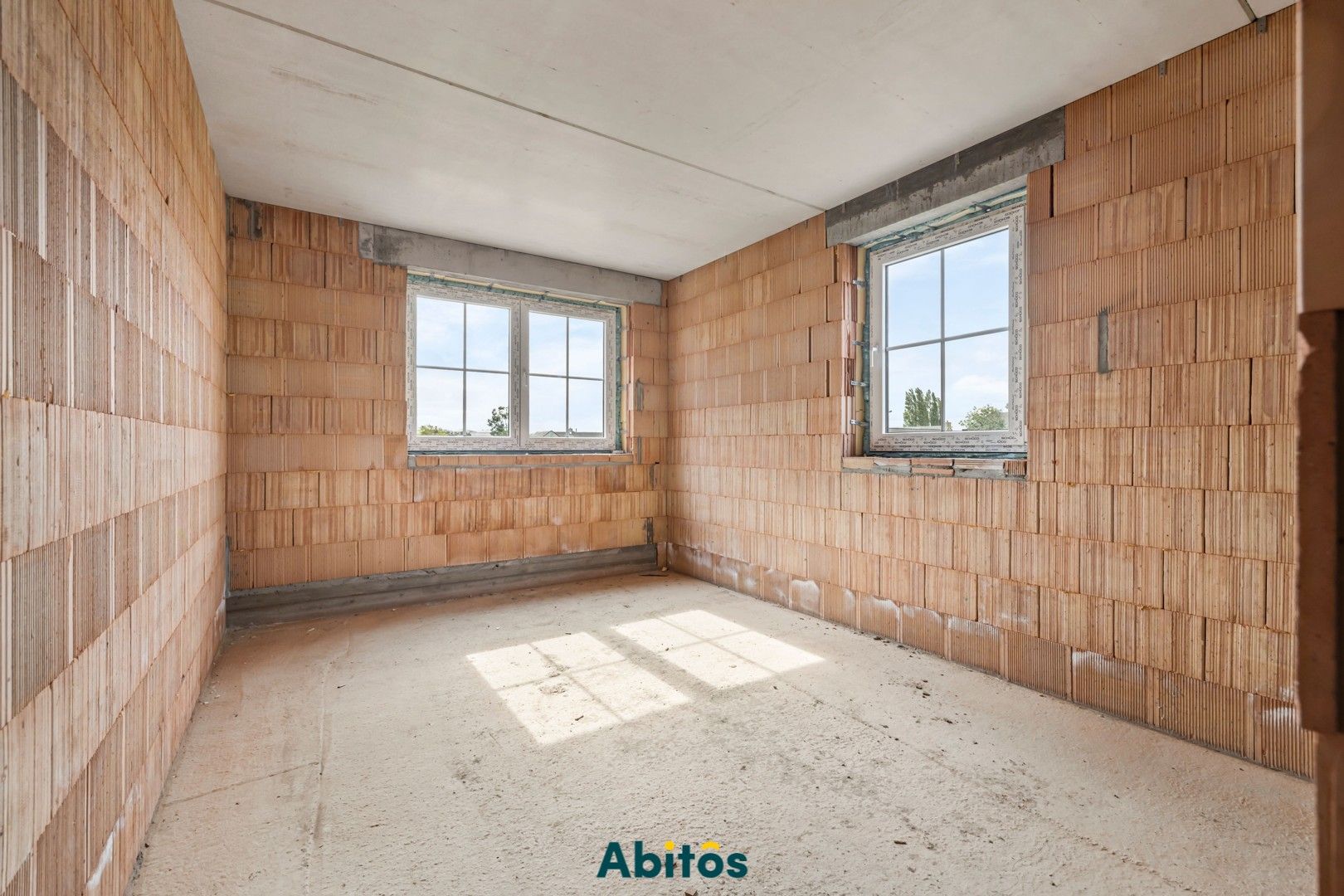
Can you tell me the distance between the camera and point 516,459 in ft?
15.4

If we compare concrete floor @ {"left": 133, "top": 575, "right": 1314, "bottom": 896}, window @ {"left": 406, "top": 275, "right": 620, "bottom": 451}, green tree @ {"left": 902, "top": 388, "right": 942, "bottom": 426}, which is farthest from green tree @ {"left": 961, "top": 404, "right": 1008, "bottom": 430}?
window @ {"left": 406, "top": 275, "right": 620, "bottom": 451}

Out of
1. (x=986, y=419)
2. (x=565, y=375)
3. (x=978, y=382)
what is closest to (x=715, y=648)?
(x=986, y=419)

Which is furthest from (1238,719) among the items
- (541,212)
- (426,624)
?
(541,212)

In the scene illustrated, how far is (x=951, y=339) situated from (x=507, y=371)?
316 centimetres

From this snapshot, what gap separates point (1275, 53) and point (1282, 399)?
120 centimetres

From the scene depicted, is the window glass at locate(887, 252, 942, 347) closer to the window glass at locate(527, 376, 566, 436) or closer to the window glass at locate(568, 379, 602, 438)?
the window glass at locate(568, 379, 602, 438)

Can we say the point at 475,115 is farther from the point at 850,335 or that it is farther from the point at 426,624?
the point at 426,624

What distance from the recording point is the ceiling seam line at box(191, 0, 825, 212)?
221 centimetres

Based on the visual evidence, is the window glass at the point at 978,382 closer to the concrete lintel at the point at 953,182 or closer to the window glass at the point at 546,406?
the concrete lintel at the point at 953,182

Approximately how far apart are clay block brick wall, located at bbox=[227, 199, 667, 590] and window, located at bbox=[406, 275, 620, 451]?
174mm

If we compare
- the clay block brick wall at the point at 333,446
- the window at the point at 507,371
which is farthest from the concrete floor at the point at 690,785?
the window at the point at 507,371

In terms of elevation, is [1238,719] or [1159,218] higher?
[1159,218]

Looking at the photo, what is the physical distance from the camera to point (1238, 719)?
221 cm

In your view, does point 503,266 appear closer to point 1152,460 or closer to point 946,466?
point 946,466
